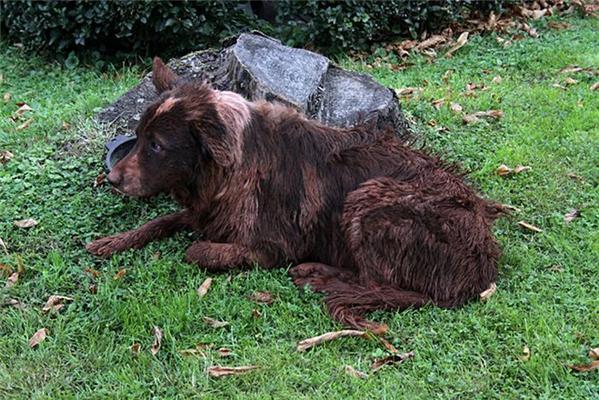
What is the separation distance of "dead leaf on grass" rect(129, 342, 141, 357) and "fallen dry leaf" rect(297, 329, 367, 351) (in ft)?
2.96

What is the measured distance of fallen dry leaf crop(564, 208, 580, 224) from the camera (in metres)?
5.60

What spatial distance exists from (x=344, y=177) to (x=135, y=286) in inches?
60.4

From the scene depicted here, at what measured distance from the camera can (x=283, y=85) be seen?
6.23 m

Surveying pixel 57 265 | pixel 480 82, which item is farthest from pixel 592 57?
pixel 57 265

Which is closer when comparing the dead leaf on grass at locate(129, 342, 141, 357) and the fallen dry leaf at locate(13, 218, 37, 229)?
the dead leaf on grass at locate(129, 342, 141, 357)

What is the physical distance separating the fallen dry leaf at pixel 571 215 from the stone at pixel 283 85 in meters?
1.41

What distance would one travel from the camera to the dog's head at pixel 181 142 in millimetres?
4645

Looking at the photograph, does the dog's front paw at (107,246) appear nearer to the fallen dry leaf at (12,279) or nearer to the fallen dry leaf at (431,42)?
the fallen dry leaf at (12,279)

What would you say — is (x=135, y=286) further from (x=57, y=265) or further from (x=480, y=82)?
(x=480, y=82)

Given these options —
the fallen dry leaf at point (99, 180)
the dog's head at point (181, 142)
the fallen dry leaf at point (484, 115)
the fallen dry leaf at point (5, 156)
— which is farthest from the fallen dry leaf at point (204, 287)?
the fallen dry leaf at point (484, 115)

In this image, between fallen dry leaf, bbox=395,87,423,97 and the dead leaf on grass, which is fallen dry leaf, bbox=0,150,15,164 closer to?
the dead leaf on grass

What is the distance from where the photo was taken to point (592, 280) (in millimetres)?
4855

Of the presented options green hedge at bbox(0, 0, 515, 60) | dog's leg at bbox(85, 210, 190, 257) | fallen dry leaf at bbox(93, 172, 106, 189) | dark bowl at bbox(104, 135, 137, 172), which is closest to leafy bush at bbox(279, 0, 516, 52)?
green hedge at bbox(0, 0, 515, 60)

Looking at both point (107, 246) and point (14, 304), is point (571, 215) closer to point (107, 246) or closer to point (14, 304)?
point (107, 246)
